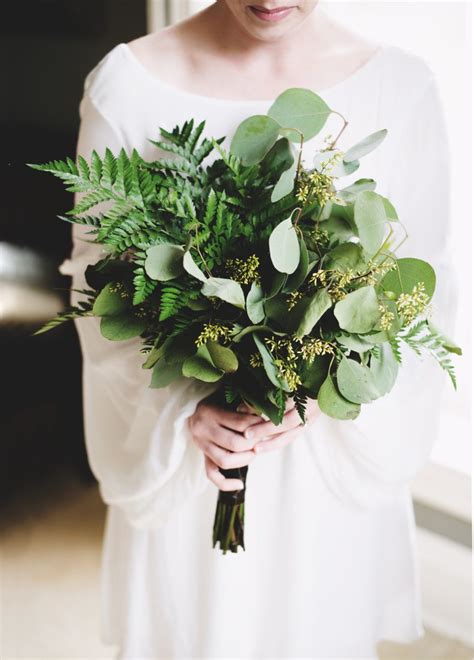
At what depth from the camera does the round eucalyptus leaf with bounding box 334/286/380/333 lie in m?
0.74

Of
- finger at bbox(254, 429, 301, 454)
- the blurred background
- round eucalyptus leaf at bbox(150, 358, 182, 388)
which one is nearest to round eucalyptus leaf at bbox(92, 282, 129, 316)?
round eucalyptus leaf at bbox(150, 358, 182, 388)

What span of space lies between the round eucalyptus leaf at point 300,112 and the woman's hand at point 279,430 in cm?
40

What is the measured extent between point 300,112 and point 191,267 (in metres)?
0.28

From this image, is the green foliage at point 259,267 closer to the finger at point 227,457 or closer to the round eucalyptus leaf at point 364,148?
the round eucalyptus leaf at point 364,148

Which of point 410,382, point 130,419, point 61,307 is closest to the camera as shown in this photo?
point 410,382

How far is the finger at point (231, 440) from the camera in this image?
957 millimetres

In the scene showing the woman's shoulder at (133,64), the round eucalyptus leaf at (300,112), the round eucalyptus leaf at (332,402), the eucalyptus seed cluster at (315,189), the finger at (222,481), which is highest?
the woman's shoulder at (133,64)

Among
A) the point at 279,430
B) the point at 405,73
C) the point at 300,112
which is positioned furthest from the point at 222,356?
the point at 405,73

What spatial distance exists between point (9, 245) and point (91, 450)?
75 cm

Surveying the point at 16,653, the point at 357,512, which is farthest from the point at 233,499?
the point at 16,653

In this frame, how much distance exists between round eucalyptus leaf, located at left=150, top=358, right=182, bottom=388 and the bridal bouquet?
0.10 feet

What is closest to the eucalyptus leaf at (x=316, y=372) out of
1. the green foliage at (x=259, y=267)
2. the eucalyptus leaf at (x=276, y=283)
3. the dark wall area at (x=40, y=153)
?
the green foliage at (x=259, y=267)

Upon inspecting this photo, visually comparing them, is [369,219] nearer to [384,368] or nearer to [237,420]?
[384,368]

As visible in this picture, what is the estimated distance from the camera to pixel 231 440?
96 centimetres
